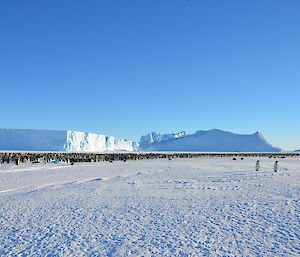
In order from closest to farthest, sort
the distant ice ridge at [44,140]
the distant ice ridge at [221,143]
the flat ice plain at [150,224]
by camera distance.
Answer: the flat ice plain at [150,224] → the distant ice ridge at [44,140] → the distant ice ridge at [221,143]

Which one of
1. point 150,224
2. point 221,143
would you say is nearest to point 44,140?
point 221,143

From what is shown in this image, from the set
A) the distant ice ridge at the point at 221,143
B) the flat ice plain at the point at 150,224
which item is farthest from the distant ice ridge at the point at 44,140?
the flat ice plain at the point at 150,224

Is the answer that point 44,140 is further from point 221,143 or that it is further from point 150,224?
point 150,224

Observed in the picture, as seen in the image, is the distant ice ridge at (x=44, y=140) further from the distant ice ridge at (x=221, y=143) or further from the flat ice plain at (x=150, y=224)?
the flat ice plain at (x=150, y=224)

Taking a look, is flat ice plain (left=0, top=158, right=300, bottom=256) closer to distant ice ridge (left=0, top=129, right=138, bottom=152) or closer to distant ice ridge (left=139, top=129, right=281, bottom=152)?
distant ice ridge (left=0, top=129, right=138, bottom=152)

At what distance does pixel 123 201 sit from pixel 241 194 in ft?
10.4

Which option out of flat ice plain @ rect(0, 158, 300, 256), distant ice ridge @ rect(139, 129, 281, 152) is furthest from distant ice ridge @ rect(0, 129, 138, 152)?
flat ice plain @ rect(0, 158, 300, 256)

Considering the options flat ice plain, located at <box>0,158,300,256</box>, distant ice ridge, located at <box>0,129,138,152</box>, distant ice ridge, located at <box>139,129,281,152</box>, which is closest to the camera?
flat ice plain, located at <box>0,158,300,256</box>

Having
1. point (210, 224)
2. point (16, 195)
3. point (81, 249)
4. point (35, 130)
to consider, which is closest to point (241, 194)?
point (210, 224)

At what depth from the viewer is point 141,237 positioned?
3783 millimetres

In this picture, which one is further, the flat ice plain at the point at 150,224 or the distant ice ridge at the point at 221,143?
the distant ice ridge at the point at 221,143

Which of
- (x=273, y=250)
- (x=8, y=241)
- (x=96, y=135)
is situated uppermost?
(x=96, y=135)

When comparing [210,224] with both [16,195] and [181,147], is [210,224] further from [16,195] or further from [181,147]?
[181,147]

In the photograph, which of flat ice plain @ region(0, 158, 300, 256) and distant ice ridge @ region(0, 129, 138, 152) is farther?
distant ice ridge @ region(0, 129, 138, 152)
